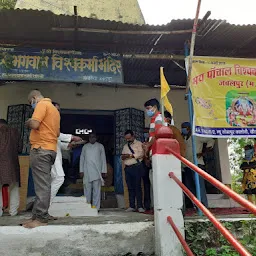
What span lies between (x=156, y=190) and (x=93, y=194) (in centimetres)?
323

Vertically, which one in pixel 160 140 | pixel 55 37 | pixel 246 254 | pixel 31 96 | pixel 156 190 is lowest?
pixel 246 254

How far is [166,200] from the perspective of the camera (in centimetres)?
335

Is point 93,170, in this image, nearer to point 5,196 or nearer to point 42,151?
point 5,196

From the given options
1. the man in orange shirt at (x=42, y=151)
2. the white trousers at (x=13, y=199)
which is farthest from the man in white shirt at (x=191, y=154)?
the white trousers at (x=13, y=199)

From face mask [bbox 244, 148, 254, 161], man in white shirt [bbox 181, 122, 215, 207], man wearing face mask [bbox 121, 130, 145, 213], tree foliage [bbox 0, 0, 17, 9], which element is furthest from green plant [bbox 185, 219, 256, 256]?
tree foliage [bbox 0, 0, 17, 9]

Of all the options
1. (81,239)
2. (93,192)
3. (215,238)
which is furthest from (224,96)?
(81,239)

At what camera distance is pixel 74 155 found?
27.8 feet

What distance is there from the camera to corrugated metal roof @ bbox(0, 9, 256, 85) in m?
4.84

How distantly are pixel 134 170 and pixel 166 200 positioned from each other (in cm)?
227

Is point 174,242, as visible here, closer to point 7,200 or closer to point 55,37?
point 7,200

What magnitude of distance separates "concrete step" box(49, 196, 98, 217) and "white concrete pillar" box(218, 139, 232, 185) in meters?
3.40

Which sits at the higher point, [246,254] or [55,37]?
[55,37]

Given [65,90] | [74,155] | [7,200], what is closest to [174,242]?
[7,200]

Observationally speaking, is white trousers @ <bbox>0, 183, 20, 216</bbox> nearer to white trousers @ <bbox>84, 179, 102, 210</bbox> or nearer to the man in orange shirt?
the man in orange shirt
